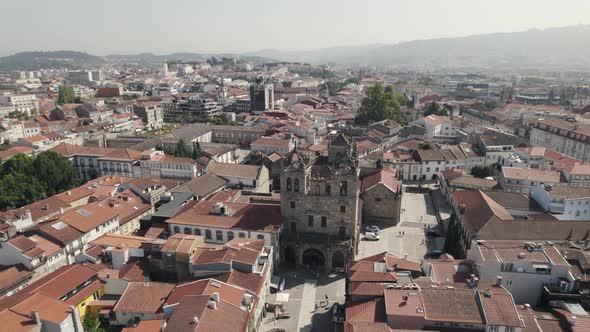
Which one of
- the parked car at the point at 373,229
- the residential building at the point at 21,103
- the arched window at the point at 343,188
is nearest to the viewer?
the arched window at the point at 343,188

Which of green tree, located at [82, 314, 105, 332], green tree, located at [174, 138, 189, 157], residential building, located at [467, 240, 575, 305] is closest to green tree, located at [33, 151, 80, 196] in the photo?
green tree, located at [174, 138, 189, 157]

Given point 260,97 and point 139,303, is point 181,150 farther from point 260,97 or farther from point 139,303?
point 260,97

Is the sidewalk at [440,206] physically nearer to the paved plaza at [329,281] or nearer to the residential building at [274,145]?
the paved plaza at [329,281]

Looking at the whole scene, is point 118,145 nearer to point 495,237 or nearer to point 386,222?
point 386,222

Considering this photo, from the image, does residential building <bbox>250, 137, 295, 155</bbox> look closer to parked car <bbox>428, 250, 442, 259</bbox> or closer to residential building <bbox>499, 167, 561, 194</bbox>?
residential building <bbox>499, 167, 561, 194</bbox>

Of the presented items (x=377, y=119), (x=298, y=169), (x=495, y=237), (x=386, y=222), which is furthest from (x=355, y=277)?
(x=377, y=119)

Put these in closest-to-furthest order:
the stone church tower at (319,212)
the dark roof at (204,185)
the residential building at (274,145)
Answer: the stone church tower at (319,212), the dark roof at (204,185), the residential building at (274,145)

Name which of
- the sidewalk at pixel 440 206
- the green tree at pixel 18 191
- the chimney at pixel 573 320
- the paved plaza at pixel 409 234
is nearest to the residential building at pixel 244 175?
the paved plaza at pixel 409 234
